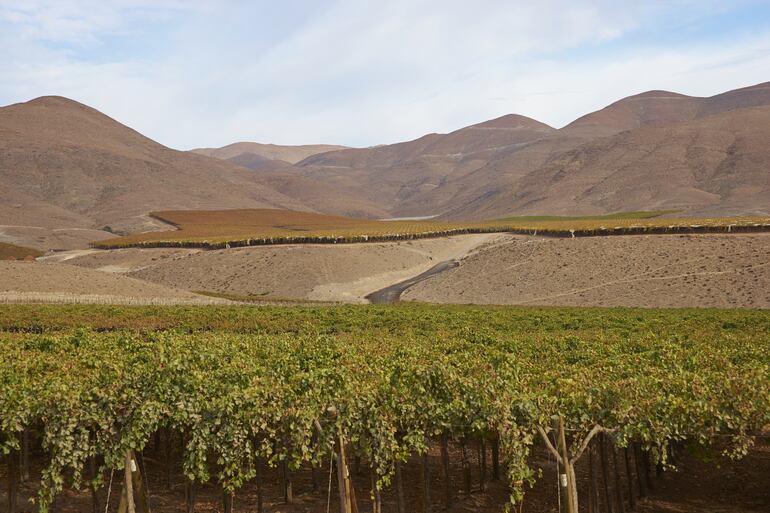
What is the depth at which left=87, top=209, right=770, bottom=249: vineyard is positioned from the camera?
9244 cm

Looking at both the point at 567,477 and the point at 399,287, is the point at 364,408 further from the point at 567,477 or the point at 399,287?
the point at 399,287

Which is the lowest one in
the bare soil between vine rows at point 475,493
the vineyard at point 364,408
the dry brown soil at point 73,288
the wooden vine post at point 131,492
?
the bare soil between vine rows at point 475,493

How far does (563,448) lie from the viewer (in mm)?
17797

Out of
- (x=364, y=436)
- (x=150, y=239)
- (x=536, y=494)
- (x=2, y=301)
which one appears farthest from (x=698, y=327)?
(x=150, y=239)

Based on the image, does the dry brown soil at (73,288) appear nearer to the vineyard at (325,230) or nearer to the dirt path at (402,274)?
the dirt path at (402,274)

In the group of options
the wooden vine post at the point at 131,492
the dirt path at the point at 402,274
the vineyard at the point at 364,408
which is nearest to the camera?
the vineyard at the point at 364,408

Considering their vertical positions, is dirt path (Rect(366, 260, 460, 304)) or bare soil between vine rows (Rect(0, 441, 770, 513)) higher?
dirt path (Rect(366, 260, 460, 304))

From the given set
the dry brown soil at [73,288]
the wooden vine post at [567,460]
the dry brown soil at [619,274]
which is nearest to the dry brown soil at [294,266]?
the dry brown soil at [619,274]

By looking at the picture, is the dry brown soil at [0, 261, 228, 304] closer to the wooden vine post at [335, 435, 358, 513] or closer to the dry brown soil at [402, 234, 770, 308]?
the dry brown soil at [402, 234, 770, 308]

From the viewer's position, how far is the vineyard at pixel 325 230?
9244 centimetres

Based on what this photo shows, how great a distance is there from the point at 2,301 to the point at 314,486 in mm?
45377

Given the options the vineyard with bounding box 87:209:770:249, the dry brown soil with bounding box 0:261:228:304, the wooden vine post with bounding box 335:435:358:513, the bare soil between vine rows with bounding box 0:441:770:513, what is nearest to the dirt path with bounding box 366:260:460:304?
the vineyard with bounding box 87:209:770:249

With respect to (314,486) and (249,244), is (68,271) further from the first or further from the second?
(314,486)

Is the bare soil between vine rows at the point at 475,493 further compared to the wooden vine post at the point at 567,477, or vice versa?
the bare soil between vine rows at the point at 475,493
